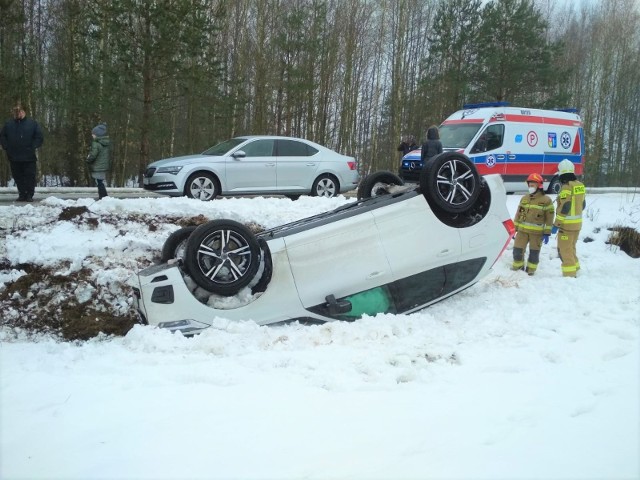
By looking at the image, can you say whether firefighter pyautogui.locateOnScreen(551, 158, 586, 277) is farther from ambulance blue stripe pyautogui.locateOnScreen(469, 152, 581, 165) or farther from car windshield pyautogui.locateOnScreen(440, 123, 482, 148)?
car windshield pyautogui.locateOnScreen(440, 123, 482, 148)

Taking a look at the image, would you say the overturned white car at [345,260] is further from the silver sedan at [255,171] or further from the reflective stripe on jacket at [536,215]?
the silver sedan at [255,171]

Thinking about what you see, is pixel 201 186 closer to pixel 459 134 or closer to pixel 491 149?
pixel 459 134

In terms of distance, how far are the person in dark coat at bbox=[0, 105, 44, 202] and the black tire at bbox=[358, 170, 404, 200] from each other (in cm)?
622

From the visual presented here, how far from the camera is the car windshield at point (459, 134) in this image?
45.5 feet

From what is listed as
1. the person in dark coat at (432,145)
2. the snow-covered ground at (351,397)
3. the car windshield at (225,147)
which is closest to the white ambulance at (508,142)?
the person in dark coat at (432,145)

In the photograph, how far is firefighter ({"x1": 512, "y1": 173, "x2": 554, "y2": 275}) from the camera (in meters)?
6.95

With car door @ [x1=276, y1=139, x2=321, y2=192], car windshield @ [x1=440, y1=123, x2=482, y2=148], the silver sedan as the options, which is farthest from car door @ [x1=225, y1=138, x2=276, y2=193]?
car windshield @ [x1=440, y1=123, x2=482, y2=148]

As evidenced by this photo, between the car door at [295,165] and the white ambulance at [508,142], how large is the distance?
10.3ft

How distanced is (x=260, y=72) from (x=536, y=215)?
20313mm

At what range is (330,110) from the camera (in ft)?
100

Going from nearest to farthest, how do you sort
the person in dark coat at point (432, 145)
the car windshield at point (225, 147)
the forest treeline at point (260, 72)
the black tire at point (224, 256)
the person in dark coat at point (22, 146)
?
the black tire at point (224, 256) → the person in dark coat at point (22, 146) → the car windshield at point (225, 147) → the person in dark coat at point (432, 145) → the forest treeline at point (260, 72)

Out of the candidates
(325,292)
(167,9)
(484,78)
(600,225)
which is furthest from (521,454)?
(484,78)

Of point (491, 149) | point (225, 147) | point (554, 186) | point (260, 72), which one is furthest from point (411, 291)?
point (260, 72)

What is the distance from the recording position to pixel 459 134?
1417cm
